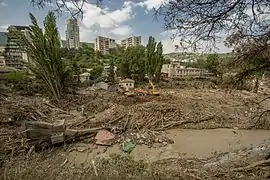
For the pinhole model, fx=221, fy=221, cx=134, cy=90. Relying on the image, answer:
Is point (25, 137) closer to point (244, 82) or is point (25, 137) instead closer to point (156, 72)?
point (244, 82)

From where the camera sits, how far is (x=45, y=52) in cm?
1524

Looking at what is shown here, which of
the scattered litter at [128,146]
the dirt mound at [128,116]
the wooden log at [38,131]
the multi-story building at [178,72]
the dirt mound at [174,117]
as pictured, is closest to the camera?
the wooden log at [38,131]

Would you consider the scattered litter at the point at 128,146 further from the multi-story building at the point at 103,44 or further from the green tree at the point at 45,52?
the multi-story building at the point at 103,44

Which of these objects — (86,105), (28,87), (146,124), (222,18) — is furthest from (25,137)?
(28,87)

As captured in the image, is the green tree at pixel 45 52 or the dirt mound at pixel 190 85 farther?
the dirt mound at pixel 190 85

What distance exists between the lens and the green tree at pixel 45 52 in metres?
14.8

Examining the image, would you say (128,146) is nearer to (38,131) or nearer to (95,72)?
(38,131)

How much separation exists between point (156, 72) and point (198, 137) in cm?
1662

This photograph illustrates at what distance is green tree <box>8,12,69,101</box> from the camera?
48.7ft

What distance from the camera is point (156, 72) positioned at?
26203mm

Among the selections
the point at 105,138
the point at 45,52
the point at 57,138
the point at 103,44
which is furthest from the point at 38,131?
the point at 103,44

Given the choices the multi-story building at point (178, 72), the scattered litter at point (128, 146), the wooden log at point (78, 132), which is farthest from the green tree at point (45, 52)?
the multi-story building at point (178, 72)

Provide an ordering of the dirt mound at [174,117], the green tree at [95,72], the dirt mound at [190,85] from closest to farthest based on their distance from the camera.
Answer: the dirt mound at [174,117] → the dirt mound at [190,85] → the green tree at [95,72]

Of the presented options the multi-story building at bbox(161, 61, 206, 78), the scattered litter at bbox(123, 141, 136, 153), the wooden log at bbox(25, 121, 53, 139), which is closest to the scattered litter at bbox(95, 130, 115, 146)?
the scattered litter at bbox(123, 141, 136, 153)
